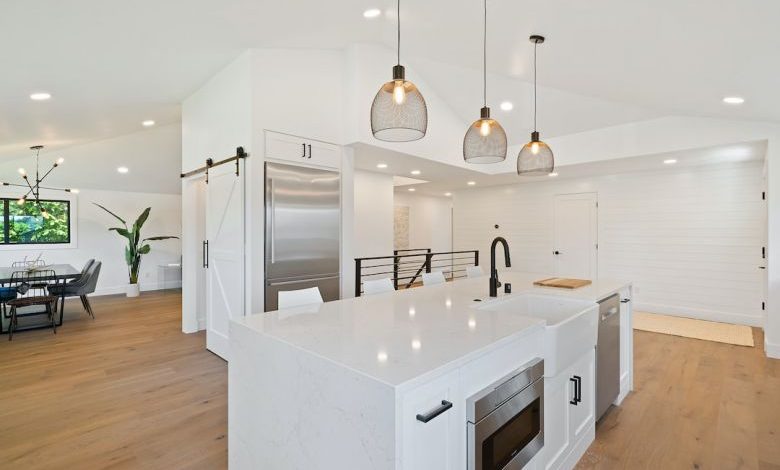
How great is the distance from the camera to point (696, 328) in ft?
17.6

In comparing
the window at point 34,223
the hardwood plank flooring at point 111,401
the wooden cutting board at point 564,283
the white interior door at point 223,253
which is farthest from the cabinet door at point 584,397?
the window at point 34,223

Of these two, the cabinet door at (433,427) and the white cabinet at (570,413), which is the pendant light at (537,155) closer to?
the white cabinet at (570,413)

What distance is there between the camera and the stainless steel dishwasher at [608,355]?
2570mm

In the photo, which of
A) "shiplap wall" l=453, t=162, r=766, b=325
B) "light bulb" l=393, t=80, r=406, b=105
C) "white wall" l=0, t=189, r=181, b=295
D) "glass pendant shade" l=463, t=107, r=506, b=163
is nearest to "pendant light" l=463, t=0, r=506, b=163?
"glass pendant shade" l=463, t=107, r=506, b=163

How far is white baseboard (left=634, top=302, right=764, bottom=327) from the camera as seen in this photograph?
5514mm

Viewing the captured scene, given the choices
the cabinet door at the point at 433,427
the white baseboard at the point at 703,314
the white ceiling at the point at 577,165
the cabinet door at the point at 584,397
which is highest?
the white ceiling at the point at 577,165

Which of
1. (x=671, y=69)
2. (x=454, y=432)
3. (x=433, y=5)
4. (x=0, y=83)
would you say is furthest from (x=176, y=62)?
(x=671, y=69)

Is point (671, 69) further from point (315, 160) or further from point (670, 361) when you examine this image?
point (315, 160)

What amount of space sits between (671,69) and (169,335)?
6077 millimetres

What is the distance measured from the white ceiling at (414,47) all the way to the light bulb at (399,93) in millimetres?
1300

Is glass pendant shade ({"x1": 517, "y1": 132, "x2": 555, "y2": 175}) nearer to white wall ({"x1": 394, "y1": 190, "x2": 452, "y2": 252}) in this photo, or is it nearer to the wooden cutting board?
the wooden cutting board

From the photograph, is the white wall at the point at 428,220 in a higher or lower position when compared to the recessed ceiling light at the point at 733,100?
lower

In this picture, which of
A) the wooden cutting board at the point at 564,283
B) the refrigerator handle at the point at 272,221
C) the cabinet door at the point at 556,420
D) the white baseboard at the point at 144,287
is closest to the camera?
the cabinet door at the point at 556,420

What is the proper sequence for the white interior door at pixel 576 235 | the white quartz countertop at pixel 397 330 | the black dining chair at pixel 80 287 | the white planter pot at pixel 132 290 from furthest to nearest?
the white planter pot at pixel 132 290 → the white interior door at pixel 576 235 → the black dining chair at pixel 80 287 → the white quartz countertop at pixel 397 330
